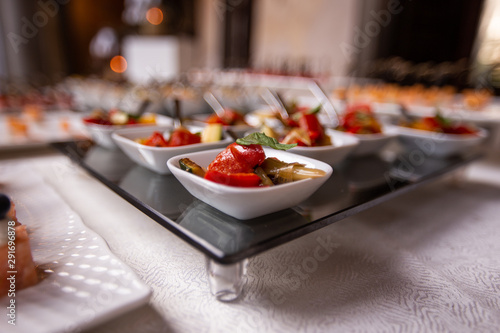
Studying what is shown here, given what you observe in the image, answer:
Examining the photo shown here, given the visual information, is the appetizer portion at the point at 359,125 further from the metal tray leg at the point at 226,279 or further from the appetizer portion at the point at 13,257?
the appetizer portion at the point at 13,257

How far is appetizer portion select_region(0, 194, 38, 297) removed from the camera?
0.47 meters

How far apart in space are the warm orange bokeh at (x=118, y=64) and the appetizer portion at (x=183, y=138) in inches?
277

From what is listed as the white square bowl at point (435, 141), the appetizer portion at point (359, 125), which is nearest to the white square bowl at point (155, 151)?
the appetizer portion at point (359, 125)

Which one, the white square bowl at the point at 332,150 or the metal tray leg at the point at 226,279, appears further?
the white square bowl at the point at 332,150

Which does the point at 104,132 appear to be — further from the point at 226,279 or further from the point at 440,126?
the point at 440,126

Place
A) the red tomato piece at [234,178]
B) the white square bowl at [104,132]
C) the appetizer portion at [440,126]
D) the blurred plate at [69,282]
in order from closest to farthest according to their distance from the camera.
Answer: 1. the blurred plate at [69,282]
2. the red tomato piece at [234,178]
3. the white square bowl at [104,132]
4. the appetizer portion at [440,126]

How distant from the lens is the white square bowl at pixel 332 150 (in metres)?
0.79

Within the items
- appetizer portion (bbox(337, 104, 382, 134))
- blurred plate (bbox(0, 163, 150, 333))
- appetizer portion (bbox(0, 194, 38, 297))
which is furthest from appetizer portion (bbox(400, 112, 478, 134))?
appetizer portion (bbox(0, 194, 38, 297))

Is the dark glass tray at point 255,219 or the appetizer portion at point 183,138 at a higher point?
the appetizer portion at point 183,138

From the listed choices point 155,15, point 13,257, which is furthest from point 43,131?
point 155,15

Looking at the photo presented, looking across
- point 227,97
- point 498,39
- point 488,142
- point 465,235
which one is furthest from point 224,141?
point 498,39

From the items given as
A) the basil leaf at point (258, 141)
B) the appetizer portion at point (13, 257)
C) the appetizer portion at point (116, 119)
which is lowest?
the appetizer portion at point (13, 257)

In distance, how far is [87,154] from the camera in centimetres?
104

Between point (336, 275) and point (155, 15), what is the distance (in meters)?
6.06
